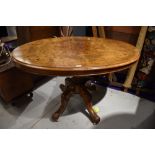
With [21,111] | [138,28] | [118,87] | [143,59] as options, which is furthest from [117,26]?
[21,111]

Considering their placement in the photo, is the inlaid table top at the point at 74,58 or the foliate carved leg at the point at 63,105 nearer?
the inlaid table top at the point at 74,58

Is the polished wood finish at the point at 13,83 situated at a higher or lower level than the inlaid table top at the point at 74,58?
lower

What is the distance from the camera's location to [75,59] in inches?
45.9

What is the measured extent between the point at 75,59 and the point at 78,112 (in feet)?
2.65

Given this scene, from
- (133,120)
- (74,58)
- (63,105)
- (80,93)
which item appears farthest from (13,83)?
(133,120)

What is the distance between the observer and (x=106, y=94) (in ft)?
6.92

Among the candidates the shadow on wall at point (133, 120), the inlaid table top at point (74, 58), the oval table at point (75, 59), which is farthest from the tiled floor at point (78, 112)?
the inlaid table top at point (74, 58)

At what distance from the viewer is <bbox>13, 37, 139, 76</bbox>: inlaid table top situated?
3.40 feet

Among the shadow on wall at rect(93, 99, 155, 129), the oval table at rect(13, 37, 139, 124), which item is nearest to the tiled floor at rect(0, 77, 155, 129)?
the shadow on wall at rect(93, 99, 155, 129)

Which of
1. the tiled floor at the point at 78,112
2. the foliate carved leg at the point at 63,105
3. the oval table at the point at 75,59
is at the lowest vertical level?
the tiled floor at the point at 78,112

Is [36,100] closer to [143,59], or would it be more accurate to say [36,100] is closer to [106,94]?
[106,94]

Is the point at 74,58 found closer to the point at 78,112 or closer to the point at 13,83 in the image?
the point at 78,112

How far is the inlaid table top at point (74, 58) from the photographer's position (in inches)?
40.8

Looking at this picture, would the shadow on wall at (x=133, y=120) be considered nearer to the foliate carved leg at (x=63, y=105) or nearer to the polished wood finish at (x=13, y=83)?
the foliate carved leg at (x=63, y=105)
